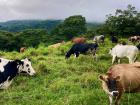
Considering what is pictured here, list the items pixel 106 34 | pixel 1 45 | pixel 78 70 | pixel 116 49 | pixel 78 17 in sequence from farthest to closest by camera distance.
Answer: pixel 78 17
pixel 1 45
pixel 106 34
pixel 116 49
pixel 78 70

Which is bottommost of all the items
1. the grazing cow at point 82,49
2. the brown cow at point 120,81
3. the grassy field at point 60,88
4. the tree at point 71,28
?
the tree at point 71,28

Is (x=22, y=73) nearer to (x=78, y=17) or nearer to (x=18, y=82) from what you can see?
(x=18, y=82)

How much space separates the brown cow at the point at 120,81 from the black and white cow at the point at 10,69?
3.95 m

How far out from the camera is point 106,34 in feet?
114

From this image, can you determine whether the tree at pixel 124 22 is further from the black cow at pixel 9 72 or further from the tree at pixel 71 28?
the tree at pixel 71 28

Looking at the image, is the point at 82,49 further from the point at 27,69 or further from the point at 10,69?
the point at 10,69

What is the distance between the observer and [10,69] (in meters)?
12.7

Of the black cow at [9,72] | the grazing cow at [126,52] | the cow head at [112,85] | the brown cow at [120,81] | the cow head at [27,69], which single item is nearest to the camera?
the cow head at [112,85]

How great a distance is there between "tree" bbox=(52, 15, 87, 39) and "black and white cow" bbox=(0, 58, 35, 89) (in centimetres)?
4311

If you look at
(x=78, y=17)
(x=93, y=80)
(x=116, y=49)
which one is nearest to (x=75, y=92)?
(x=93, y=80)

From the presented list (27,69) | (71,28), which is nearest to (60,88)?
(27,69)

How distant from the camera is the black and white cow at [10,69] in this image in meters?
12.2

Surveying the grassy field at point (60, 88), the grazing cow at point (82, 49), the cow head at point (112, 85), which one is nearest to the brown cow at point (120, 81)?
the cow head at point (112, 85)

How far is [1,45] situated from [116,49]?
125 ft
